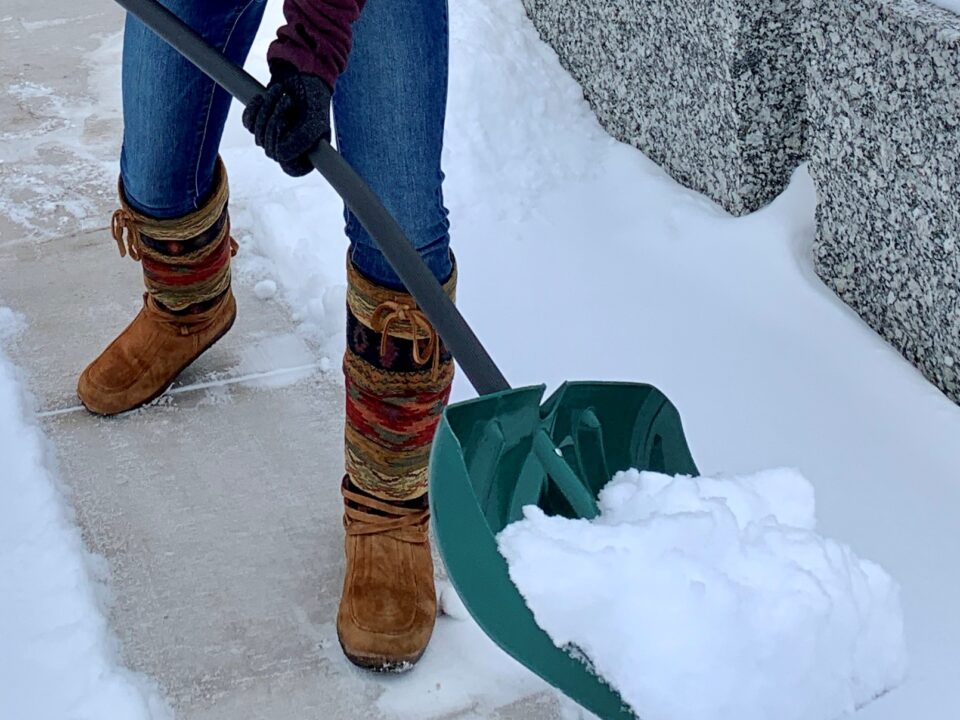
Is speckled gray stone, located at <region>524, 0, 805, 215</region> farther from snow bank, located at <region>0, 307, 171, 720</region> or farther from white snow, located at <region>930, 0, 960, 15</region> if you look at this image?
snow bank, located at <region>0, 307, 171, 720</region>

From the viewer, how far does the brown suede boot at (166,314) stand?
6.16 feet

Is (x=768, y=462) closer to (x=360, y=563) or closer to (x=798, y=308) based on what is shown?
(x=798, y=308)

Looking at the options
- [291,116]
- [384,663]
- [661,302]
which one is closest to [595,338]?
[661,302]

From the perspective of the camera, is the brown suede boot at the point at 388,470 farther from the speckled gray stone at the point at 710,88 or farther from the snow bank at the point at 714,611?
the speckled gray stone at the point at 710,88

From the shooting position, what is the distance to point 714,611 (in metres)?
1.01

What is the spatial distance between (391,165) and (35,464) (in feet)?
2.73

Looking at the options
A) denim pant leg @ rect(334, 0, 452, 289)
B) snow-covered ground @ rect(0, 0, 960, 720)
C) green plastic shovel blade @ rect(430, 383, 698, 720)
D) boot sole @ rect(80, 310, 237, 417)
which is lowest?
boot sole @ rect(80, 310, 237, 417)

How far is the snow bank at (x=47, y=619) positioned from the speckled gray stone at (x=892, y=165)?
1.31 m

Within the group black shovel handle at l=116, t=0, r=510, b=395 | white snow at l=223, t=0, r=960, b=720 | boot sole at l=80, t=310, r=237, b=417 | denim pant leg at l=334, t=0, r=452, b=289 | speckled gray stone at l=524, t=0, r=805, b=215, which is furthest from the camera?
speckled gray stone at l=524, t=0, r=805, b=215

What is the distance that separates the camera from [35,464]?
1870 millimetres

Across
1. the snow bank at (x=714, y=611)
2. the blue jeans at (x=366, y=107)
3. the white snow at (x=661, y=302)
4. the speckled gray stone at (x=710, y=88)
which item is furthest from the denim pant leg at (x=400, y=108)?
the speckled gray stone at (x=710, y=88)

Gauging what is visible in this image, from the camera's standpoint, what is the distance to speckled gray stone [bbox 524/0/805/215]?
231 centimetres

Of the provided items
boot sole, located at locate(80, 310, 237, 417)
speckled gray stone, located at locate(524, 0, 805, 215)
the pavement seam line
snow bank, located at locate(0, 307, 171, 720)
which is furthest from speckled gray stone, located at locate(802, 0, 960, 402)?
snow bank, located at locate(0, 307, 171, 720)

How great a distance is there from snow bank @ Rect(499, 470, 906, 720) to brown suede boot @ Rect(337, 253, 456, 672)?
1.46 feet
